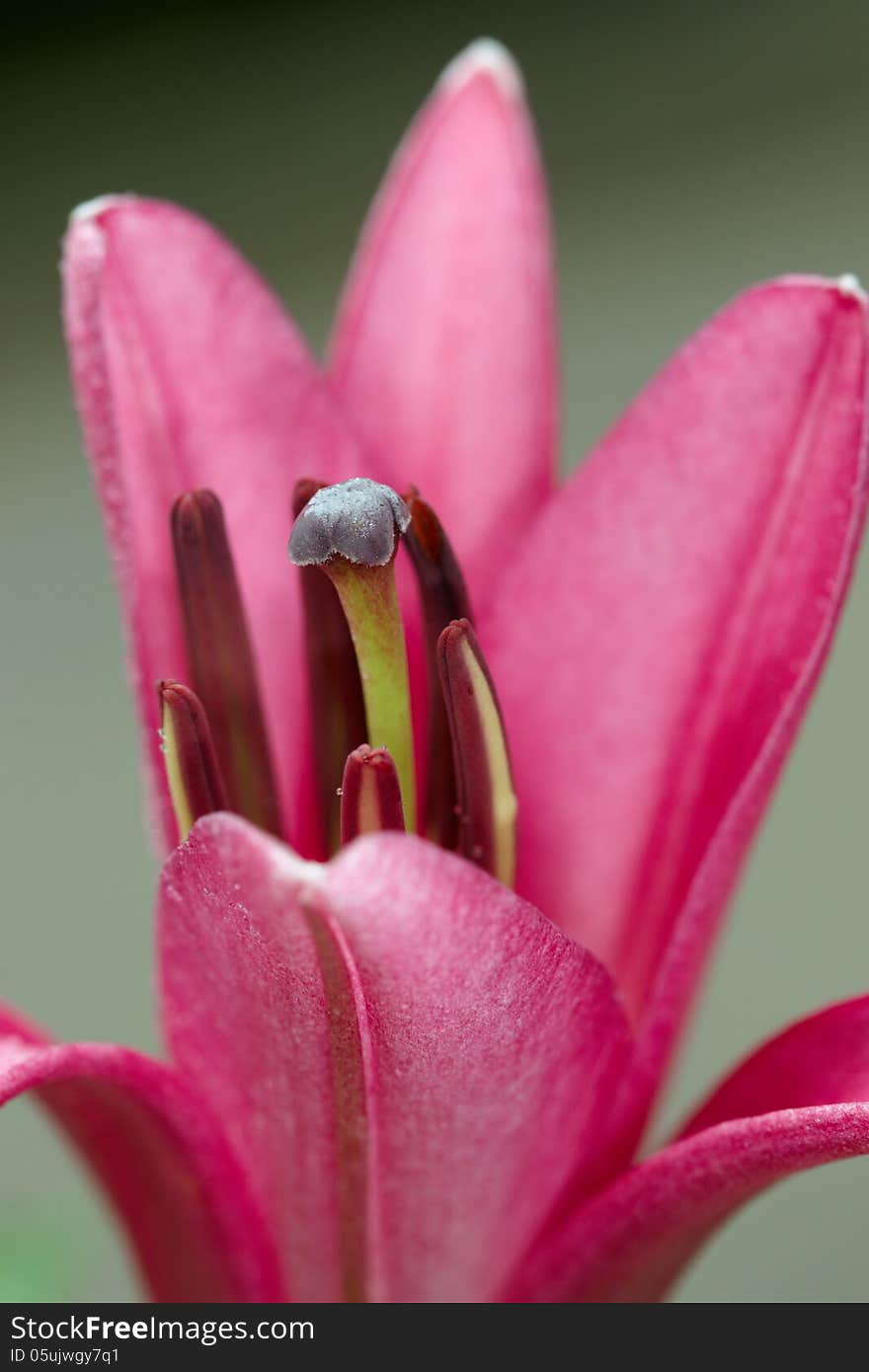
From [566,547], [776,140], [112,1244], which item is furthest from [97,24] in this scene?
[566,547]

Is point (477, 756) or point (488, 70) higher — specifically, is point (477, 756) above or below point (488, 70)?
below

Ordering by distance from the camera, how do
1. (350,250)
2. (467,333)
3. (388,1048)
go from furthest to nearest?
(350,250), (467,333), (388,1048)

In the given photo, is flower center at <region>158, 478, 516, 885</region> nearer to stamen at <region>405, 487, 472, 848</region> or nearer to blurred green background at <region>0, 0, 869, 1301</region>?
stamen at <region>405, 487, 472, 848</region>

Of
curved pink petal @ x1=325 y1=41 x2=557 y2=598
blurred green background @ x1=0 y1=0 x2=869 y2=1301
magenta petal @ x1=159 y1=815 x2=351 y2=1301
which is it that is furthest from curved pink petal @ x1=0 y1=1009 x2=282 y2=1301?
blurred green background @ x1=0 y1=0 x2=869 y2=1301

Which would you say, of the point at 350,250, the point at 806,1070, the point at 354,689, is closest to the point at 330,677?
the point at 354,689

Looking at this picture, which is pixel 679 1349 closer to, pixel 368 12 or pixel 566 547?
pixel 566 547

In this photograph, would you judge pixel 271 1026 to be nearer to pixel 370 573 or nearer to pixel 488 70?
pixel 370 573
